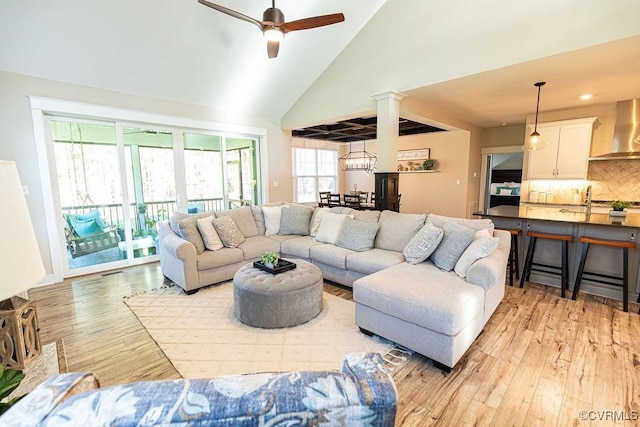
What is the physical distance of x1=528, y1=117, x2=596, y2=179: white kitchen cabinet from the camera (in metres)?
5.21

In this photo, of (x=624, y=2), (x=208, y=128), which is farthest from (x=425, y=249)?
(x=208, y=128)

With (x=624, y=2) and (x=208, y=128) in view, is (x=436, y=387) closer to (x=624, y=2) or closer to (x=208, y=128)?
(x=624, y=2)

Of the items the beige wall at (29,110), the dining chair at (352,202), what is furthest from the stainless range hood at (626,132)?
the beige wall at (29,110)

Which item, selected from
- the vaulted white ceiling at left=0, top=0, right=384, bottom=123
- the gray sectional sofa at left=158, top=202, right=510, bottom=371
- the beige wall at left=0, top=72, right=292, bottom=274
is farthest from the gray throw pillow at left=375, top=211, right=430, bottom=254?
the beige wall at left=0, top=72, right=292, bottom=274

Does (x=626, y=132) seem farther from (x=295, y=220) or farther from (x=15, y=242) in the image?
(x=15, y=242)

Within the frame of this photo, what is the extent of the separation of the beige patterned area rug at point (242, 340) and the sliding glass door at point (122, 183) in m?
1.87

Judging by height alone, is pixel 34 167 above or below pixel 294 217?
above

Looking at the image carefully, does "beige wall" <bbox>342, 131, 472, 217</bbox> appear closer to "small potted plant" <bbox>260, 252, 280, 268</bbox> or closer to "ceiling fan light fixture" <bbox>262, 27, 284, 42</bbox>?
"ceiling fan light fixture" <bbox>262, 27, 284, 42</bbox>

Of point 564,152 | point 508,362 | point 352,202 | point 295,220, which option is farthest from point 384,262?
point 564,152

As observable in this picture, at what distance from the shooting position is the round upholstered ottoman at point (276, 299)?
2.68 metres

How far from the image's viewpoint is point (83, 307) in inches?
127

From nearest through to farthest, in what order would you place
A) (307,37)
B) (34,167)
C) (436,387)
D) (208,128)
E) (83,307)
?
1. (436,387)
2. (83,307)
3. (34,167)
4. (307,37)
5. (208,128)

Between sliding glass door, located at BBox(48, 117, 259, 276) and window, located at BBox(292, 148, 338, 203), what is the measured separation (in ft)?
12.6

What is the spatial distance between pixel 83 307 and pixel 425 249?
375cm
